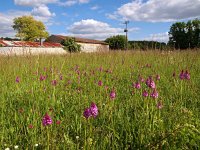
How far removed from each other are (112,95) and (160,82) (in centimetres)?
213

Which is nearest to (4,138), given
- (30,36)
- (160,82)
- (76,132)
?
(76,132)

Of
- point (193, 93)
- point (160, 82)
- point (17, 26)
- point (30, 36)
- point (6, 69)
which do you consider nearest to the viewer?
point (193, 93)

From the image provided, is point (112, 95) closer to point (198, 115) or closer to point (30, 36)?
point (198, 115)

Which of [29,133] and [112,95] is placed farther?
[112,95]

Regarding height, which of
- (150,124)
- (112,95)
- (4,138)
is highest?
(112,95)

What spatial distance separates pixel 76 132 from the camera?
2244 mm

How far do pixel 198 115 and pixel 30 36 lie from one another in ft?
211

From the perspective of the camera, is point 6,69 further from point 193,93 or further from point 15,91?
point 193,93

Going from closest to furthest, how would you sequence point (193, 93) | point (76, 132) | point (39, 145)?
point (39, 145), point (76, 132), point (193, 93)

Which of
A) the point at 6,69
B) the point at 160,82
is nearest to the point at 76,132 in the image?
the point at 160,82

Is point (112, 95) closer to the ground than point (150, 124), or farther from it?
farther from it

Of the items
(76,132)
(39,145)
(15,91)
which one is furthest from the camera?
(15,91)

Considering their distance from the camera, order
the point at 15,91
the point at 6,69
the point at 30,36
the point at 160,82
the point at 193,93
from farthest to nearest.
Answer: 1. the point at 30,36
2. the point at 6,69
3. the point at 160,82
4. the point at 15,91
5. the point at 193,93

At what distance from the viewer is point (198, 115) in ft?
8.05
